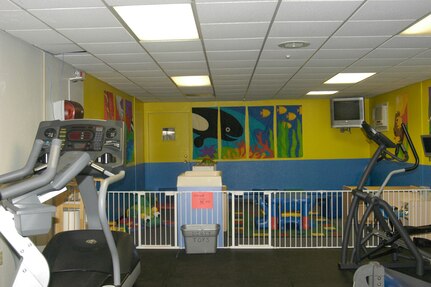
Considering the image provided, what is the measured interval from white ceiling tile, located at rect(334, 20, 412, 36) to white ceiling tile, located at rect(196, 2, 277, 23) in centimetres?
85

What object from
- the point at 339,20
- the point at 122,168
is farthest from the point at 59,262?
the point at 339,20

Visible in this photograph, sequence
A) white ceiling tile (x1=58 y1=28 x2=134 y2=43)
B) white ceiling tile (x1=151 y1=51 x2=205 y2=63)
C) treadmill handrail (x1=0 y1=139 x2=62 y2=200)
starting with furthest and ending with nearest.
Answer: white ceiling tile (x1=151 y1=51 x2=205 y2=63), white ceiling tile (x1=58 y1=28 x2=134 y2=43), treadmill handrail (x1=0 y1=139 x2=62 y2=200)

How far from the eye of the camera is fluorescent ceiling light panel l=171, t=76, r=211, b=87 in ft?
21.4

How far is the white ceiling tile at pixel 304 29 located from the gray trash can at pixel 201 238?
254 cm

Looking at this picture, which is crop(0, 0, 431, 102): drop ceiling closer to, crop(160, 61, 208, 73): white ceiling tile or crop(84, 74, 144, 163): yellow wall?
crop(160, 61, 208, 73): white ceiling tile

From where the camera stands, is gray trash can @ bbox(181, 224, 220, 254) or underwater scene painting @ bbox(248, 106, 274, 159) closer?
gray trash can @ bbox(181, 224, 220, 254)

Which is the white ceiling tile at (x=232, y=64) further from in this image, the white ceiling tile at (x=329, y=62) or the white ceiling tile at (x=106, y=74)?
the white ceiling tile at (x=106, y=74)

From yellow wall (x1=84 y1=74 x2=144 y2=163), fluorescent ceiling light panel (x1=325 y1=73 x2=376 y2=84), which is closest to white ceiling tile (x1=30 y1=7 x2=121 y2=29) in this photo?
yellow wall (x1=84 y1=74 x2=144 y2=163)

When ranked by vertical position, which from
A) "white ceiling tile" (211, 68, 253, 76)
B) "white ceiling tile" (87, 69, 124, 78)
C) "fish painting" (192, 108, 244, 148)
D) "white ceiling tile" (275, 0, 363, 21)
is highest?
"white ceiling tile" (275, 0, 363, 21)

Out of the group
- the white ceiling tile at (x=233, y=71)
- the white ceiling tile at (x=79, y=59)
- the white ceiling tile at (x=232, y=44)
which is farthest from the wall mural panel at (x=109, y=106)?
the white ceiling tile at (x=232, y=44)

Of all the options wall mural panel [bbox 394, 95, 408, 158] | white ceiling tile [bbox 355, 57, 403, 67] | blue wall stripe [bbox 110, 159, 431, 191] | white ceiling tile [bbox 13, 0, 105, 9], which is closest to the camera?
white ceiling tile [bbox 13, 0, 105, 9]

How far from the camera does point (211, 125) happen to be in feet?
32.7

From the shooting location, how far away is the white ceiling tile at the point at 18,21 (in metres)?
3.26

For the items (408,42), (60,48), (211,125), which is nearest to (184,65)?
(60,48)
